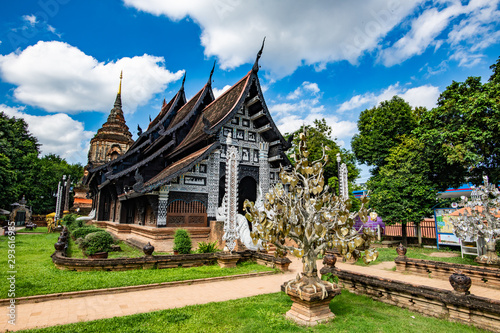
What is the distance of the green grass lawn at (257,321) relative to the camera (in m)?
4.90

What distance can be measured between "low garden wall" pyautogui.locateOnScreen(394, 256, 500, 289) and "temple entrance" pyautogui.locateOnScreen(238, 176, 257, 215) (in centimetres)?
869

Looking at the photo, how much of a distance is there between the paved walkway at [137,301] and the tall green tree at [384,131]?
19128 millimetres

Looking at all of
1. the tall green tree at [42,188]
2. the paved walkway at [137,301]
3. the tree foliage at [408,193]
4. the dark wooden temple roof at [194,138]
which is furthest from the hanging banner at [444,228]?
the tall green tree at [42,188]

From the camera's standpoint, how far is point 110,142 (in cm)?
3678

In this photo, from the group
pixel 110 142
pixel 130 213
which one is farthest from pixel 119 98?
pixel 130 213

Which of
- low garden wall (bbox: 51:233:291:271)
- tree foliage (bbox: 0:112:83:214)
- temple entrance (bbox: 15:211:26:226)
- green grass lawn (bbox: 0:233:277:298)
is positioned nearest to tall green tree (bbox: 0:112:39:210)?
tree foliage (bbox: 0:112:83:214)

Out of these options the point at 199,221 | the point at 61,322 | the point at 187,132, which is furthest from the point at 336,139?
the point at 61,322

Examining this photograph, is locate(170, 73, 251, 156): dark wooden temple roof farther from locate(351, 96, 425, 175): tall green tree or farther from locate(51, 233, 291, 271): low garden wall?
locate(351, 96, 425, 175): tall green tree

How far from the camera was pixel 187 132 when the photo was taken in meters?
18.7

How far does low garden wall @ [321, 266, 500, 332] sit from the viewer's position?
511cm

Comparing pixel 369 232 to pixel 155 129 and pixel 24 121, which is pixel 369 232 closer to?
pixel 155 129

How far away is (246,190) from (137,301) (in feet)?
36.3

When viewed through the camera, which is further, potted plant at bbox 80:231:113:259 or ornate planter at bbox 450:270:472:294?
potted plant at bbox 80:231:113:259

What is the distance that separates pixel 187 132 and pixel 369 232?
15170 mm
